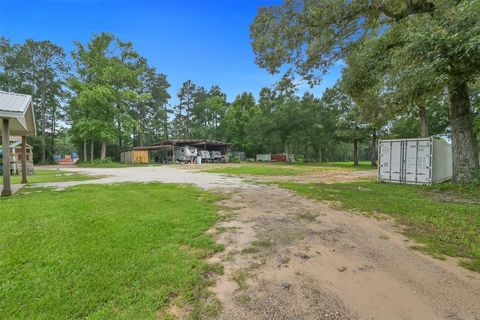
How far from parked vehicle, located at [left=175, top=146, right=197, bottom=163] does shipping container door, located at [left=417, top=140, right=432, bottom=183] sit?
26197 mm

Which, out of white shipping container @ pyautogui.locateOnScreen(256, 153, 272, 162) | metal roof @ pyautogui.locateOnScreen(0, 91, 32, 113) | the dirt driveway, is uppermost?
metal roof @ pyautogui.locateOnScreen(0, 91, 32, 113)

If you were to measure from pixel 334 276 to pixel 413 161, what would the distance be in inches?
365

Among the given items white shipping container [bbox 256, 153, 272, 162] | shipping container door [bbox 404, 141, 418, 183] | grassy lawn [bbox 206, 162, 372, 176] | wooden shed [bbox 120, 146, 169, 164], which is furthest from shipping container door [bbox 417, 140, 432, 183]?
white shipping container [bbox 256, 153, 272, 162]

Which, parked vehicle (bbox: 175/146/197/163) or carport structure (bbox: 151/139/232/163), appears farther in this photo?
carport structure (bbox: 151/139/232/163)

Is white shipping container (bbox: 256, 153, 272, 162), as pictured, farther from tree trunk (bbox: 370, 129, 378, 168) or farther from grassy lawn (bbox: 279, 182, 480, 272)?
grassy lawn (bbox: 279, 182, 480, 272)

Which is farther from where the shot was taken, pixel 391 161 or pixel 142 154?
pixel 142 154

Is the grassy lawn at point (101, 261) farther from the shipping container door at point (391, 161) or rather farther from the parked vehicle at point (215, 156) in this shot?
the parked vehicle at point (215, 156)

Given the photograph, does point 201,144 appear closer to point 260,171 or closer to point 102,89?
point 102,89

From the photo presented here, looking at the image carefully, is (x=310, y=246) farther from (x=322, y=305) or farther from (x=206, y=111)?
(x=206, y=111)

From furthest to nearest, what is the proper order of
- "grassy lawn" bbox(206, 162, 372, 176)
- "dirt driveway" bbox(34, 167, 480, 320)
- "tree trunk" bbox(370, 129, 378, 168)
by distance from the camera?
"tree trunk" bbox(370, 129, 378, 168)
"grassy lawn" bbox(206, 162, 372, 176)
"dirt driveway" bbox(34, 167, 480, 320)

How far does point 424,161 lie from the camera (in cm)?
897

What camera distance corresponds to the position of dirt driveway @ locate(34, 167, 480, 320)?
1.88 m

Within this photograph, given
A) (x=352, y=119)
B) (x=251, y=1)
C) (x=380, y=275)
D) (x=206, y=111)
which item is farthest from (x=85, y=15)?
(x=206, y=111)

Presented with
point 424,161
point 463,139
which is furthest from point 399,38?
point 424,161
